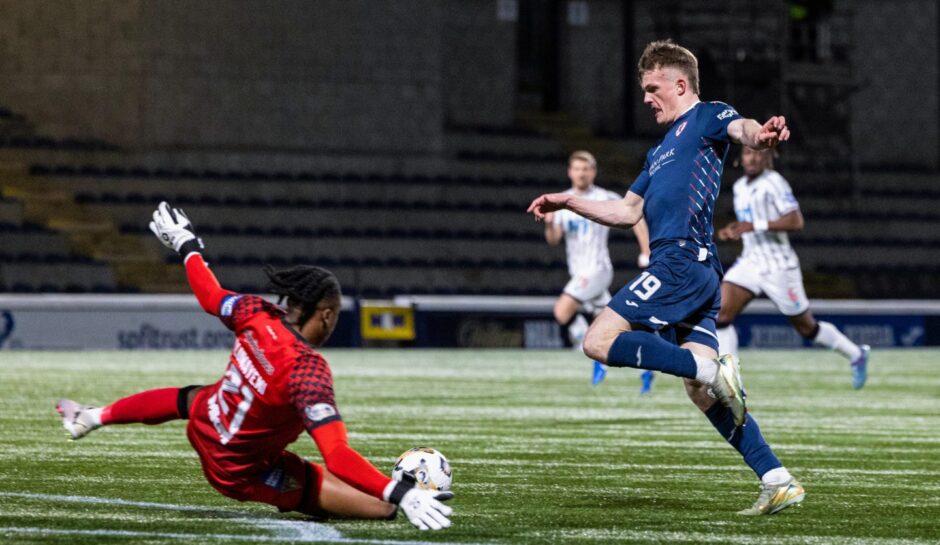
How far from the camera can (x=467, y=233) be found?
27.1 meters

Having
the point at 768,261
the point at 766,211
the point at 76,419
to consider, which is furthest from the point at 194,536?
the point at 768,261

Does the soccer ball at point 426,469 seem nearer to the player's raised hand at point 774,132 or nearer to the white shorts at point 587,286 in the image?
the player's raised hand at point 774,132

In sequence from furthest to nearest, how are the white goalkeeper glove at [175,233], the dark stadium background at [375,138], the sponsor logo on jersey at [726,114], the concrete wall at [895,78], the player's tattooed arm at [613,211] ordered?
the concrete wall at [895,78]
the dark stadium background at [375,138]
the player's tattooed arm at [613,211]
the sponsor logo on jersey at [726,114]
the white goalkeeper glove at [175,233]

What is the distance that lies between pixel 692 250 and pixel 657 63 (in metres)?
0.80

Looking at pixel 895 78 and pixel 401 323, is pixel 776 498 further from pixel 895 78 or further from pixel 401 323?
pixel 895 78

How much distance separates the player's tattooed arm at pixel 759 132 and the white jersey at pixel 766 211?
729 cm

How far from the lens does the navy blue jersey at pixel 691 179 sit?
21.2 ft

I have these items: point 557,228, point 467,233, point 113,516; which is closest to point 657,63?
point 113,516

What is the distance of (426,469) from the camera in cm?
633

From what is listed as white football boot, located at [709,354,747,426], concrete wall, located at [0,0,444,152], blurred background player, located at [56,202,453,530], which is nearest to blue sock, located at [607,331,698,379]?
white football boot, located at [709,354,747,426]

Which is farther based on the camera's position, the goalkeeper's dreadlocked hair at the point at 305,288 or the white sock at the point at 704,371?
the white sock at the point at 704,371

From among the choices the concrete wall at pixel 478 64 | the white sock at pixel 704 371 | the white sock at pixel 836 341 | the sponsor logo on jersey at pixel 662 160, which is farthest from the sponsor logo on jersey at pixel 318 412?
the concrete wall at pixel 478 64

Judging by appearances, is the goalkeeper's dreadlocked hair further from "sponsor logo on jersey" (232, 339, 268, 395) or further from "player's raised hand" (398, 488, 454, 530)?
"player's raised hand" (398, 488, 454, 530)

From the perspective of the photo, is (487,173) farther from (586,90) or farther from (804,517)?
(804,517)
